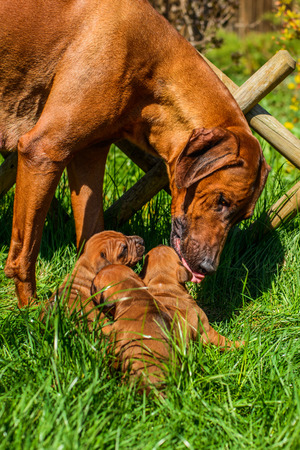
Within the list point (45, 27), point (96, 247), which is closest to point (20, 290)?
point (96, 247)

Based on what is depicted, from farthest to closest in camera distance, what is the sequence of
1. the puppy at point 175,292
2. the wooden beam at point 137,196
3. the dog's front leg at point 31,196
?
1. the wooden beam at point 137,196
2. the dog's front leg at point 31,196
3. the puppy at point 175,292

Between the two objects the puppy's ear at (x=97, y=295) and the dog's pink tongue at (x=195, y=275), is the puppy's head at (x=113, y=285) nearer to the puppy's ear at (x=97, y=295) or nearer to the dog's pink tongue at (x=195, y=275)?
the puppy's ear at (x=97, y=295)

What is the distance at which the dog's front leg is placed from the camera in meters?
3.04

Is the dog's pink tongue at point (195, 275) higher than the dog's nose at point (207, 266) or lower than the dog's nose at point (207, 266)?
lower

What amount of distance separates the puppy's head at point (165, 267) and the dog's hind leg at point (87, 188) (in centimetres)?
59

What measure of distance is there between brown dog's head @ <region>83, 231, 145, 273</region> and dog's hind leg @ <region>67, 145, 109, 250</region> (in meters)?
0.34

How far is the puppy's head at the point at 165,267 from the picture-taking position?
10.2ft

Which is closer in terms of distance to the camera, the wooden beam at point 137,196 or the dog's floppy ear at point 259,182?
the dog's floppy ear at point 259,182

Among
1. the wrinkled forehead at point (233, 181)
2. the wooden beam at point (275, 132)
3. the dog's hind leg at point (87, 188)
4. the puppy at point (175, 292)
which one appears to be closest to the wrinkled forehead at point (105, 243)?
the puppy at point (175, 292)

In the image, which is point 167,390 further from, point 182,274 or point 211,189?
point 211,189

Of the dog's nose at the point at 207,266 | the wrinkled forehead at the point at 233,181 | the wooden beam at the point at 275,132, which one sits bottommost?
the dog's nose at the point at 207,266

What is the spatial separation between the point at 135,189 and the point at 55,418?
2.27 metres

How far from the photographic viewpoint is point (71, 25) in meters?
3.15

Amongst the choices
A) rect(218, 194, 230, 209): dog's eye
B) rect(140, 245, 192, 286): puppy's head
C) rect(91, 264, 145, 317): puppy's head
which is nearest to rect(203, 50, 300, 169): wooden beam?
rect(218, 194, 230, 209): dog's eye
